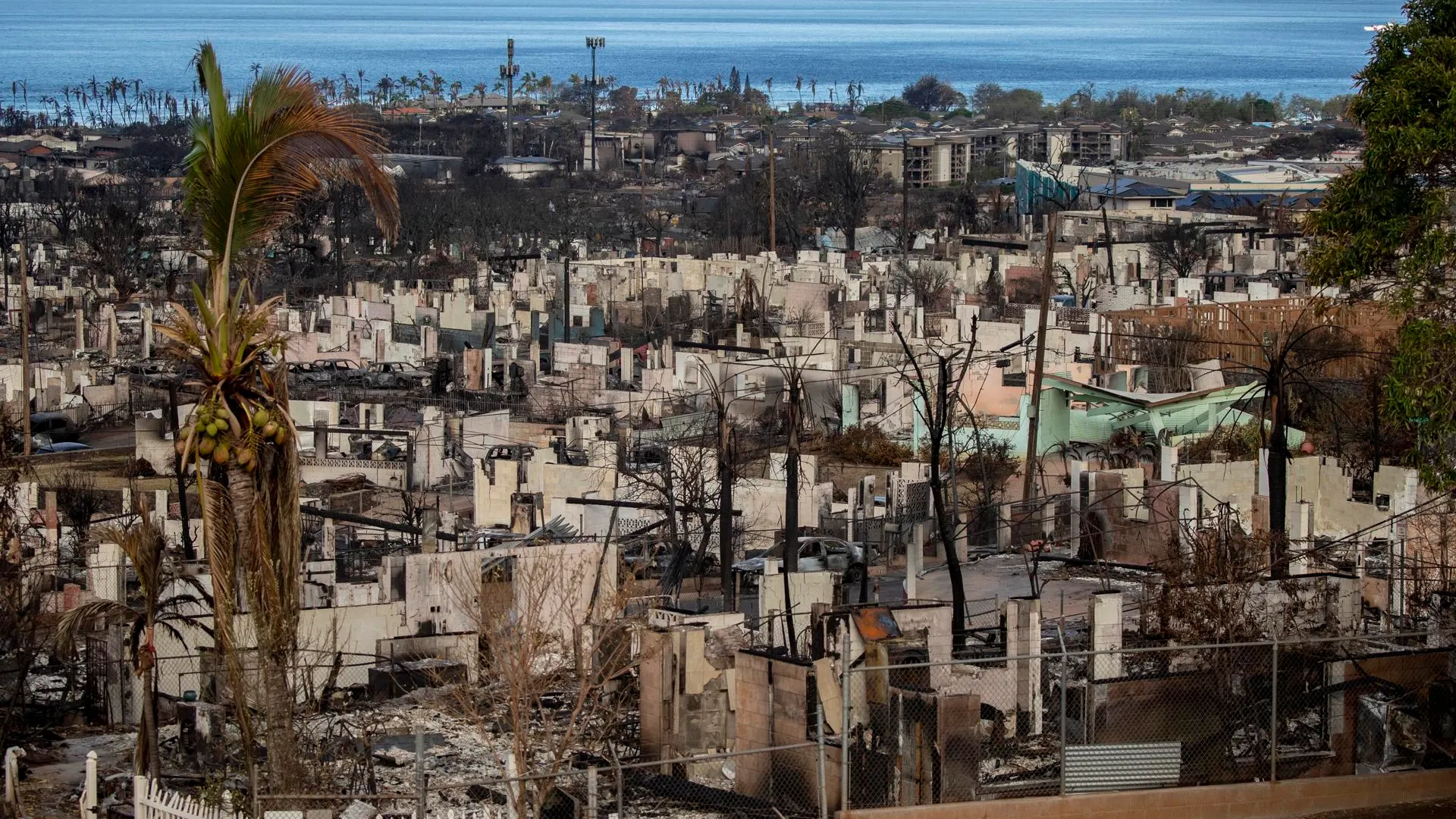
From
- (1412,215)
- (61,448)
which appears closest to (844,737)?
(1412,215)

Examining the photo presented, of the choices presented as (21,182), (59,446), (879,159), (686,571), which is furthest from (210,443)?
(879,159)

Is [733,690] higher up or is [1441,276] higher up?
[1441,276]

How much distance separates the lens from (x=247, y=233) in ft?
35.6

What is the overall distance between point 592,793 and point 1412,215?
21.9ft

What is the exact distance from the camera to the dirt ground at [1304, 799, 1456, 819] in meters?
13.6

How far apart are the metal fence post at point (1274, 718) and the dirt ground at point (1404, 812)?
1.35ft

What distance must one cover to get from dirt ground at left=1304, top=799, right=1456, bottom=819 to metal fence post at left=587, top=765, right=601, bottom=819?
186 inches

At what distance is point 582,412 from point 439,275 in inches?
1106

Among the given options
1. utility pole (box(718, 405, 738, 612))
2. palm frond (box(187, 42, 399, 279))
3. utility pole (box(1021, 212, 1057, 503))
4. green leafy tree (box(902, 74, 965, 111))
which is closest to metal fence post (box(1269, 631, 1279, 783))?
utility pole (box(718, 405, 738, 612))

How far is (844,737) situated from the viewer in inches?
494

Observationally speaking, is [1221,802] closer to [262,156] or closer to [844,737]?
[844,737]

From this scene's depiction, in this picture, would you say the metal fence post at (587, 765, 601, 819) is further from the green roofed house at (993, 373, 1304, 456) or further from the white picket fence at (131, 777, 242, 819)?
the green roofed house at (993, 373, 1304, 456)

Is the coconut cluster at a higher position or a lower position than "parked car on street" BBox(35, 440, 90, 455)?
higher

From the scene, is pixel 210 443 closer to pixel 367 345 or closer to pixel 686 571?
pixel 686 571
